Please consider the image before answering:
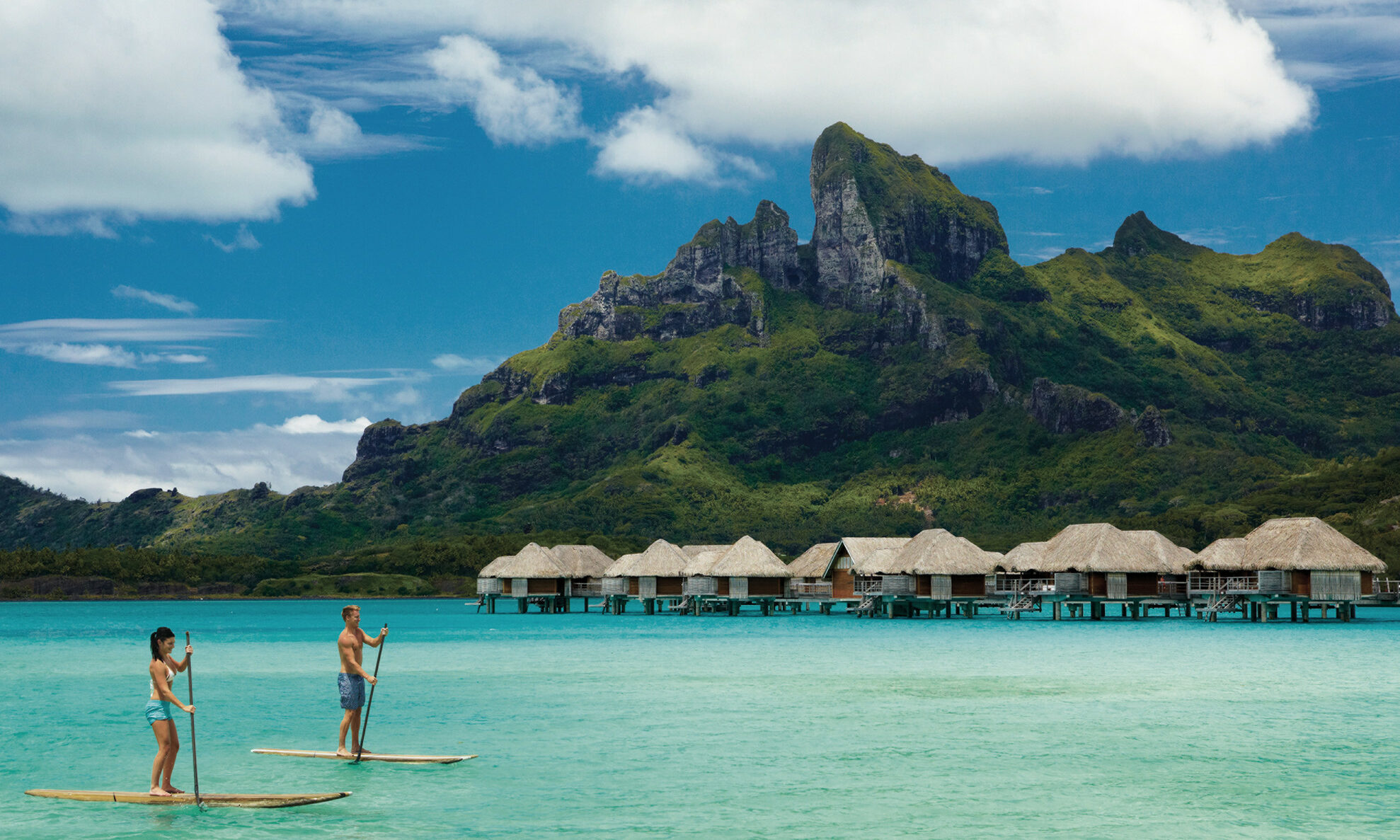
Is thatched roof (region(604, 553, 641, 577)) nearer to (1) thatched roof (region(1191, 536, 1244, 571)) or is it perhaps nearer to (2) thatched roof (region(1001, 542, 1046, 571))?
(2) thatched roof (region(1001, 542, 1046, 571))

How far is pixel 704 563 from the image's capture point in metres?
85.6

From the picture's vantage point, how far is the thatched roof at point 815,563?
283ft

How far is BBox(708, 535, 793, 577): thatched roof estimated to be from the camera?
268ft

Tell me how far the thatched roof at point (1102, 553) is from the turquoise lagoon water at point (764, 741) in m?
14.7

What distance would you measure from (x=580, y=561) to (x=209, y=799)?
259 ft

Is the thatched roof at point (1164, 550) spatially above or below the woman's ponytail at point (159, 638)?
above

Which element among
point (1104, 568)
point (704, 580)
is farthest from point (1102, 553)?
point (704, 580)

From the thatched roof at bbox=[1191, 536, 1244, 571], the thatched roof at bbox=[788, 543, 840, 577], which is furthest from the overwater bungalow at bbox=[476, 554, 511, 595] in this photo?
the thatched roof at bbox=[1191, 536, 1244, 571]

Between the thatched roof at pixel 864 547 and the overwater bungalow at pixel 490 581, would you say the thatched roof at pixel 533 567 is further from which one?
the thatched roof at pixel 864 547

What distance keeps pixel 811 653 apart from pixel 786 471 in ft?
472

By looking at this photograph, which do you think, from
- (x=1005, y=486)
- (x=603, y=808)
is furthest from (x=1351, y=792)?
(x=1005, y=486)

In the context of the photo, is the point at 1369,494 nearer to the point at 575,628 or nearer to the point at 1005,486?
the point at 1005,486

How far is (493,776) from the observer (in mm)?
20219

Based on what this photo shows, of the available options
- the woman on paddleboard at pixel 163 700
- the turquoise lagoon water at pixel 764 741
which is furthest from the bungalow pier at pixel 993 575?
the woman on paddleboard at pixel 163 700
